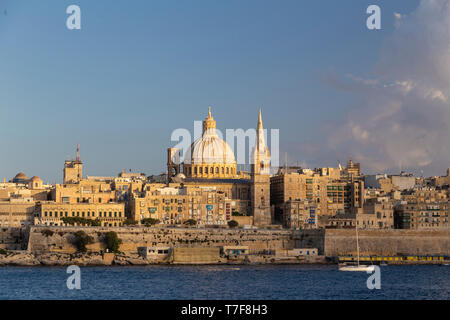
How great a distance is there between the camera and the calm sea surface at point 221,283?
41844mm

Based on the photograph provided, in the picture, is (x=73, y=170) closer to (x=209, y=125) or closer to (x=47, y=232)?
(x=209, y=125)

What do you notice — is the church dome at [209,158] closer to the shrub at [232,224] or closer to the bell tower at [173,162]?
the bell tower at [173,162]

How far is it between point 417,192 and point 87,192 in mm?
36026

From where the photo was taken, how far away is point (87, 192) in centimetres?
9006

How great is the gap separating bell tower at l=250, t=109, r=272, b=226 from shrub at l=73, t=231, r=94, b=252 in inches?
899

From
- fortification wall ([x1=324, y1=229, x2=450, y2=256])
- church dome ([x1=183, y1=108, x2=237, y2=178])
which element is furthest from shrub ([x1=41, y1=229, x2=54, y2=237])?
church dome ([x1=183, y1=108, x2=237, y2=178])

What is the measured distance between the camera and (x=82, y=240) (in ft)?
237

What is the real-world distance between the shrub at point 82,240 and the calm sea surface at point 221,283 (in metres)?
8.03

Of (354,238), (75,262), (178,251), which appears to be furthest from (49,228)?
(354,238)

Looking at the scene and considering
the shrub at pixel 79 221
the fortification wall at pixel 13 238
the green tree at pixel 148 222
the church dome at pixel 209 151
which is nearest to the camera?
A: the fortification wall at pixel 13 238

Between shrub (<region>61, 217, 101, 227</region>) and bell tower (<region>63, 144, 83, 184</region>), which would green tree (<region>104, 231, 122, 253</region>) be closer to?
shrub (<region>61, 217, 101, 227</region>)

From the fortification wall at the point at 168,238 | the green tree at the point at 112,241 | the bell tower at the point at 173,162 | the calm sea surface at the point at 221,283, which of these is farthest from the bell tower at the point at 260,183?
the calm sea surface at the point at 221,283

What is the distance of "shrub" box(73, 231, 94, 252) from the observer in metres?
72.4

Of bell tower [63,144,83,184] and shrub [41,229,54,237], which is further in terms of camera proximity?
bell tower [63,144,83,184]
